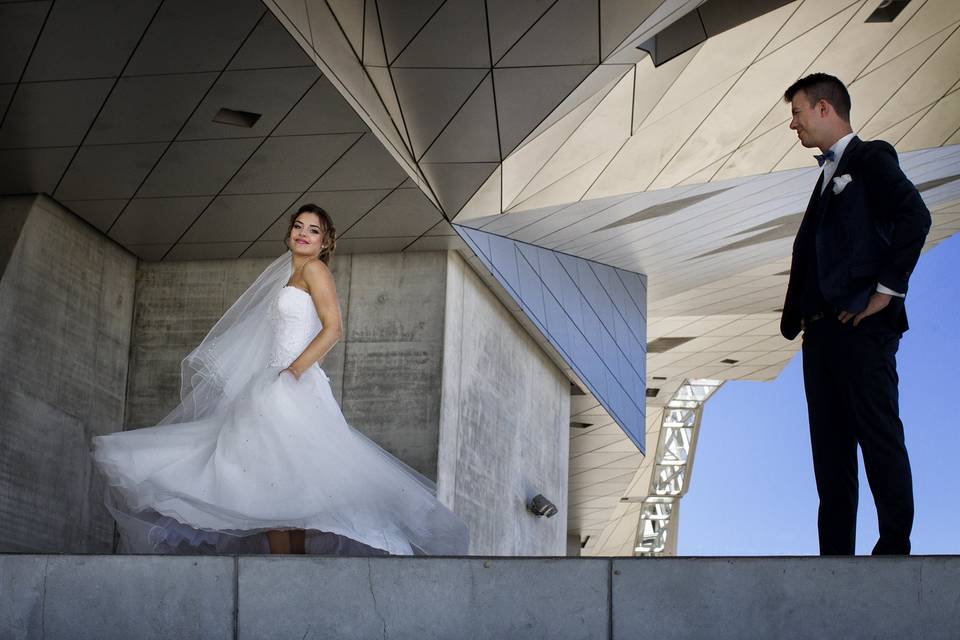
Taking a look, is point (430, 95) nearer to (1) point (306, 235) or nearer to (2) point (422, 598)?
(1) point (306, 235)

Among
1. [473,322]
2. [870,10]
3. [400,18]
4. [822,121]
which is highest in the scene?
[870,10]

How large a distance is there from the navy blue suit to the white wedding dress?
2613mm

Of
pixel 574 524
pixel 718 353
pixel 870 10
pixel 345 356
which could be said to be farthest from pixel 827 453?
pixel 574 524

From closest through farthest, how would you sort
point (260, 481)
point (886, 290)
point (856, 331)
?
point (886, 290), point (856, 331), point (260, 481)

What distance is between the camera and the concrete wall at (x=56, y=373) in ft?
39.3

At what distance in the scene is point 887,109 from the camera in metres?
14.3

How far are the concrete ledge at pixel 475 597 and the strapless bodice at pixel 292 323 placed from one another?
7.94 feet

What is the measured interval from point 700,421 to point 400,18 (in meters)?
30.3

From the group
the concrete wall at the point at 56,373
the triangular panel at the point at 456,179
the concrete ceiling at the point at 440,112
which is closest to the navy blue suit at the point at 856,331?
the concrete ceiling at the point at 440,112

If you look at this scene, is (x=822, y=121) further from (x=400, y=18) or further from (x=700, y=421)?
(x=700, y=421)

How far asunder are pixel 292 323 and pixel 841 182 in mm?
3207

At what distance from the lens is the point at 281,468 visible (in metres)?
6.98

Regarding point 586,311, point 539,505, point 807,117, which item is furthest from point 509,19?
point 539,505

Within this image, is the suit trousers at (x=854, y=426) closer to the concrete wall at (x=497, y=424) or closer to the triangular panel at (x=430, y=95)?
the triangular panel at (x=430, y=95)
